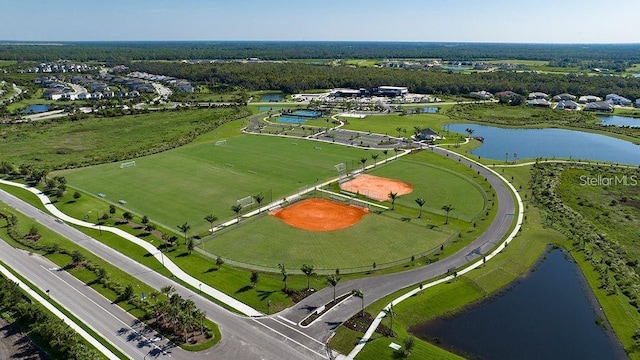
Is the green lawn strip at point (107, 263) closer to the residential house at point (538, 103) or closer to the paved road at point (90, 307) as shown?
the paved road at point (90, 307)

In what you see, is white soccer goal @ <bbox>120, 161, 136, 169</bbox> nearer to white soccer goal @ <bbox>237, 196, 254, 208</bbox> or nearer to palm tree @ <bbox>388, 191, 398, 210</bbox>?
white soccer goal @ <bbox>237, 196, 254, 208</bbox>

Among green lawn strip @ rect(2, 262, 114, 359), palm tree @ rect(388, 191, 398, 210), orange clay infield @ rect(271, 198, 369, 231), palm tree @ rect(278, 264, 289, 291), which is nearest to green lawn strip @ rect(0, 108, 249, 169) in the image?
orange clay infield @ rect(271, 198, 369, 231)

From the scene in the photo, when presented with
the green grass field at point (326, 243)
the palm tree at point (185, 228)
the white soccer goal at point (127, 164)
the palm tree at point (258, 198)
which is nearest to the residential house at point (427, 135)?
the green grass field at point (326, 243)

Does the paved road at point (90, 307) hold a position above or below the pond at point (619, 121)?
below

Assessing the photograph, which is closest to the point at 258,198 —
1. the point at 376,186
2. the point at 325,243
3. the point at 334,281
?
the point at 325,243

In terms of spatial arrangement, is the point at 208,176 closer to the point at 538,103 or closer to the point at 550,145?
the point at 550,145
